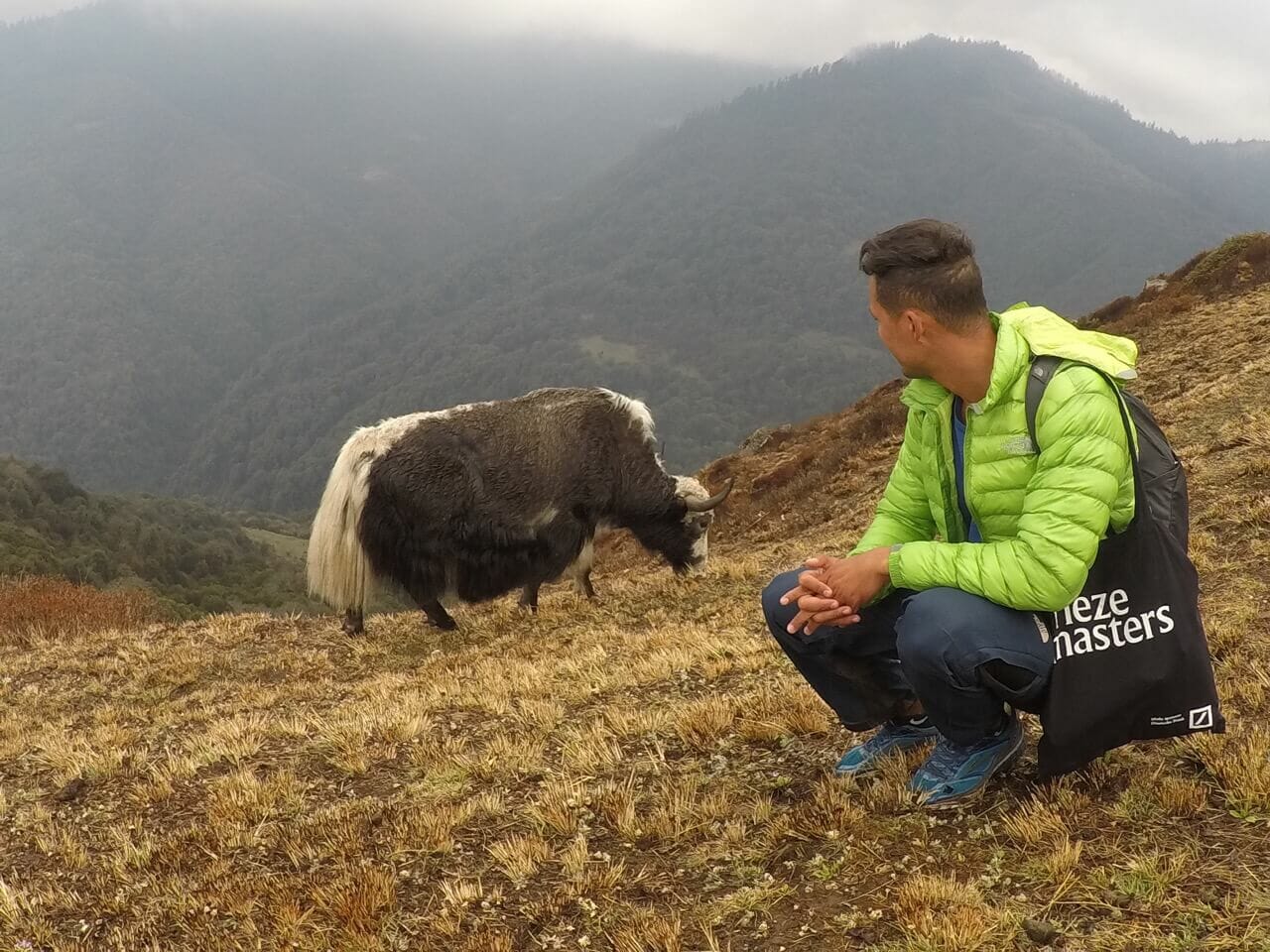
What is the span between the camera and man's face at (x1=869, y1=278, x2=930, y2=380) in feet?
9.36

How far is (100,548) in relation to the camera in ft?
136

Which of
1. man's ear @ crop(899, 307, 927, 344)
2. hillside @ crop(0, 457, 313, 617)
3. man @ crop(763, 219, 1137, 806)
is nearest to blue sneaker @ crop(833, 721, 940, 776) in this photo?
man @ crop(763, 219, 1137, 806)

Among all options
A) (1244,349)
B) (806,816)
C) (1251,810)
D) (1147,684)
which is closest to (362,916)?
(806,816)

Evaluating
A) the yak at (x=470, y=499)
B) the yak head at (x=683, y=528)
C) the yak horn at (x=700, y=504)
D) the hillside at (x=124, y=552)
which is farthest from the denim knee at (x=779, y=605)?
the hillside at (x=124, y=552)

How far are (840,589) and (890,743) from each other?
1.06 m

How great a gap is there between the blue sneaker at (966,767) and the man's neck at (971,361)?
1207 mm

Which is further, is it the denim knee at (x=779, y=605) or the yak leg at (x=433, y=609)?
the yak leg at (x=433, y=609)

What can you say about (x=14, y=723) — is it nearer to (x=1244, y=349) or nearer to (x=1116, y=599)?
(x=1116, y=599)

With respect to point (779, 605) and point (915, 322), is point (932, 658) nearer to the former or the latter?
point (779, 605)

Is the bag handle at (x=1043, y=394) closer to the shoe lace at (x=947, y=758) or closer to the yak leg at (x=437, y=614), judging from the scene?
the shoe lace at (x=947, y=758)

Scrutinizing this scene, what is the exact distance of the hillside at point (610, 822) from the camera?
265cm

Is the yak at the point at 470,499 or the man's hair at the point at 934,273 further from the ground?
the man's hair at the point at 934,273

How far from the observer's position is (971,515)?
3.05 metres

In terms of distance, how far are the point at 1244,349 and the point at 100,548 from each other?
44446mm
